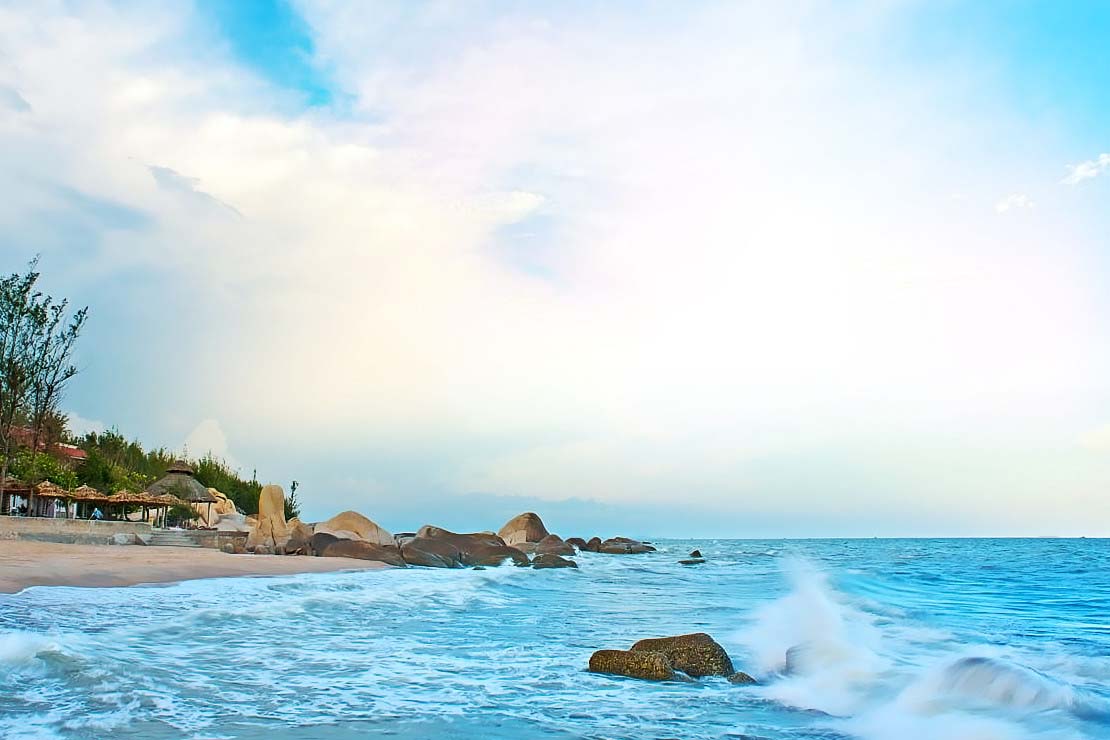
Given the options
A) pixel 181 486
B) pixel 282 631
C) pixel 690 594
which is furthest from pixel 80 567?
pixel 181 486

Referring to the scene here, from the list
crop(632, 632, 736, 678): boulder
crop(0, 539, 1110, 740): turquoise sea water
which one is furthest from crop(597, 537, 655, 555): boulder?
crop(632, 632, 736, 678): boulder

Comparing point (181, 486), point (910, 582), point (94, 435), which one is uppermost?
point (94, 435)

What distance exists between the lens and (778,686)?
1045cm

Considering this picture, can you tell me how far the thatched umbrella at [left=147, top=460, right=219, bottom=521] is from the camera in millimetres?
42469

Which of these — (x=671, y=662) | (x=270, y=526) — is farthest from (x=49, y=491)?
(x=671, y=662)

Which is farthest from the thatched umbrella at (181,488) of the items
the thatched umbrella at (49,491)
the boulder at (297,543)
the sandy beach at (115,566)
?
the sandy beach at (115,566)

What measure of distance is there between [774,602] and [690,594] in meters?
3.34

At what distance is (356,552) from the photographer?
3456 cm

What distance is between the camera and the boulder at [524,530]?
188 feet

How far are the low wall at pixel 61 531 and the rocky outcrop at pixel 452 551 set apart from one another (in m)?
11.3

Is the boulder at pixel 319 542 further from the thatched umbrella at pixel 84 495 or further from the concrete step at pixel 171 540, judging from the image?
the thatched umbrella at pixel 84 495

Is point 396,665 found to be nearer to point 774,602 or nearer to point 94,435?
point 774,602

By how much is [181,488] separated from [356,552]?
14.0 m

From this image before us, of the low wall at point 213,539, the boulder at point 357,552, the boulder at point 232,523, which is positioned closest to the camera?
the low wall at point 213,539
